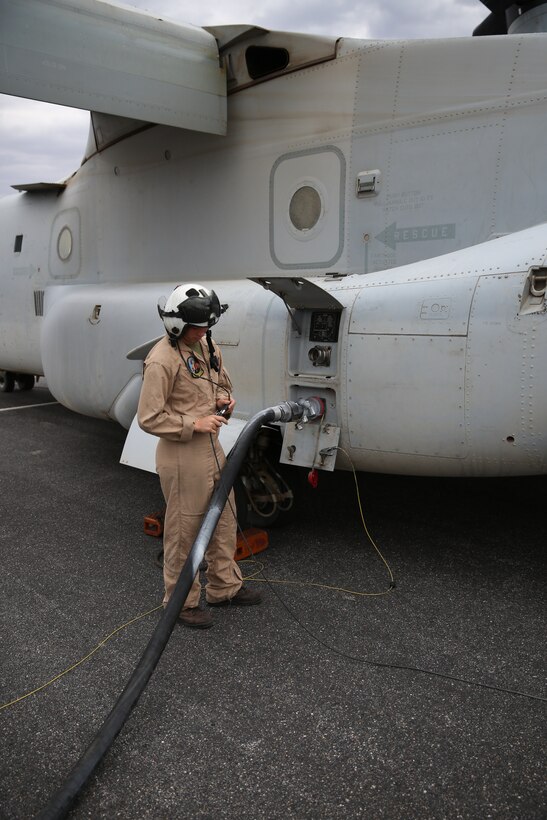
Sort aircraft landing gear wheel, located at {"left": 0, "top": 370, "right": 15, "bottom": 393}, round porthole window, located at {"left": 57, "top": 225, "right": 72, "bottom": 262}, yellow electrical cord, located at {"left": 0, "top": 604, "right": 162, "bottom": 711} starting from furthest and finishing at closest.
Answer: aircraft landing gear wheel, located at {"left": 0, "top": 370, "right": 15, "bottom": 393}
round porthole window, located at {"left": 57, "top": 225, "right": 72, "bottom": 262}
yellow electrical cord, located at {"left": 0, "top": 604, "right": 162, "bottom": 711}

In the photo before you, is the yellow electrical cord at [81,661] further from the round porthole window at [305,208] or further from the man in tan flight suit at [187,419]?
the round porthole window at [305,208]

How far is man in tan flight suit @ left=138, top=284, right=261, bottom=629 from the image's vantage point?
303cm

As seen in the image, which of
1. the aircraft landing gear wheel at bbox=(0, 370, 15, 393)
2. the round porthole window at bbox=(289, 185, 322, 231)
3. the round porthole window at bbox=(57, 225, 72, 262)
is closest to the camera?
the round porthole window at bbox=(289, 185, 322, 231)

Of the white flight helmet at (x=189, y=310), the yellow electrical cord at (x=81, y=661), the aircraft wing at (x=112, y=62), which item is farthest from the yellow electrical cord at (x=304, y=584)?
the aircraft wing at (x=112, y=62)

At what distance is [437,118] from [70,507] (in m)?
3.78

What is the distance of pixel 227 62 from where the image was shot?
4.83 meters

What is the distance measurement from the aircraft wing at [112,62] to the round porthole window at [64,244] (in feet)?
7.94

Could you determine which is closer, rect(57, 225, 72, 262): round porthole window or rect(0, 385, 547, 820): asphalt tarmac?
rect(0, 385, 547, 820): asphalt tarmac

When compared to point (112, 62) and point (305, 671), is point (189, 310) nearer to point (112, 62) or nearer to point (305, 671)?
point (305, 671)

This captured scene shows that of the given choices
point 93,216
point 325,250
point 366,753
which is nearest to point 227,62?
point 325,250

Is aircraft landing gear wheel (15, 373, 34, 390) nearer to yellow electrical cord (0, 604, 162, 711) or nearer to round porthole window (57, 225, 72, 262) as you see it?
round porthole window (57, 225, 72, 262)

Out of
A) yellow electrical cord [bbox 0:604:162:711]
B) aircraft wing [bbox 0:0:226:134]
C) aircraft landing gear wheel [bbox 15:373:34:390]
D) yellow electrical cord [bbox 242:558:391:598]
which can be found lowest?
yellow electrical cord [bbox 0:604:162:711]

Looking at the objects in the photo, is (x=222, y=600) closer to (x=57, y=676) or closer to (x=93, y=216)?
(x=57, y=676)

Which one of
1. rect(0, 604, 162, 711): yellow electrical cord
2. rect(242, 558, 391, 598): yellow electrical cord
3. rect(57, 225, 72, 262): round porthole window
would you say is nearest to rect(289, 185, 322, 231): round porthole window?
rect(242, 558, 391, 598): yellow electrical cord
